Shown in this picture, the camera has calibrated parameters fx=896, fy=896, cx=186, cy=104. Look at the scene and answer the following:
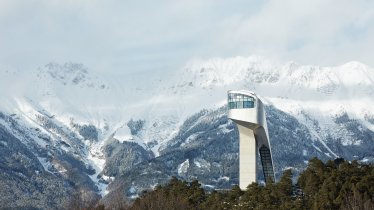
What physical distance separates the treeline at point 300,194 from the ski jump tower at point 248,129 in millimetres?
5771

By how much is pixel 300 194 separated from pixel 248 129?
712 inches

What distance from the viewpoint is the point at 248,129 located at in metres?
173

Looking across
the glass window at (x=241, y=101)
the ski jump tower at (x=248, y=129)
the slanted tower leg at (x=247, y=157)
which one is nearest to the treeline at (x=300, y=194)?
the slanted tower leg at (x=247, y=157)

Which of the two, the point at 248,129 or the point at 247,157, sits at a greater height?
the point at 248,129

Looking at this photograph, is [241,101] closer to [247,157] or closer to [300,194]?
[247,157]

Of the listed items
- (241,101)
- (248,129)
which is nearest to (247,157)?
(248,129)

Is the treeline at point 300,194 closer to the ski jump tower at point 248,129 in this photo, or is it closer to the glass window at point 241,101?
the ski jump tower at point 248,129

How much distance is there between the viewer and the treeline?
14838 centimetres

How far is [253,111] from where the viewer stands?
170250 mm

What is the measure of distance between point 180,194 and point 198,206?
24.8 ft

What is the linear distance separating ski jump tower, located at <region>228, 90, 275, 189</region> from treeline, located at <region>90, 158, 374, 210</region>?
18.9 ft

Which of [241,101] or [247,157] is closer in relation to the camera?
[241,101]

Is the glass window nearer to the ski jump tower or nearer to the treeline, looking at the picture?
the ski jump tower

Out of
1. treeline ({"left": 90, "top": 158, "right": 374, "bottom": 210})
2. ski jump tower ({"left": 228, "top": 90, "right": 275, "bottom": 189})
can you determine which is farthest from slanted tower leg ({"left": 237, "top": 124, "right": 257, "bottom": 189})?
treeline ({"left": 90, "top": 158, "right": 374, "bottom": 210})
